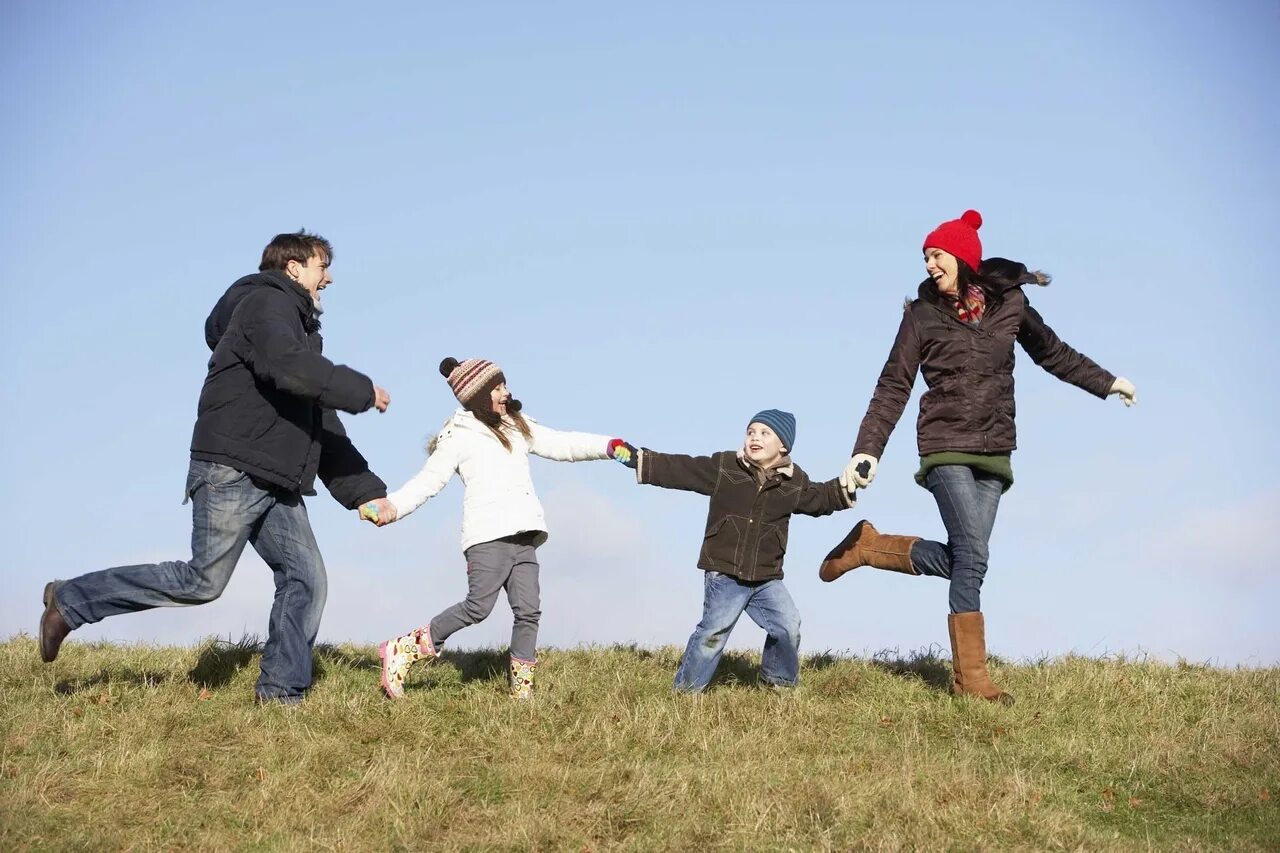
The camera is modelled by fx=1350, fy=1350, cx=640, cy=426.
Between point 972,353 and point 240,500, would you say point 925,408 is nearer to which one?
point 972,353

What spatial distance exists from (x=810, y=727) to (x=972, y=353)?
2810 millimetres

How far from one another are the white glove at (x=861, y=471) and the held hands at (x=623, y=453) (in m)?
1.47

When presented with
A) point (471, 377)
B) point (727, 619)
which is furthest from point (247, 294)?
point (727, 619)

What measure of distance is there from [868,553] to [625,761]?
9.98ft

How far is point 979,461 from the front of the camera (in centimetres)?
923

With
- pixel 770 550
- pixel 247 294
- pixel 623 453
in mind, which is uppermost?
pixel 247 294

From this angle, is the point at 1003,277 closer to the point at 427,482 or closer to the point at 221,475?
the point at 427,482

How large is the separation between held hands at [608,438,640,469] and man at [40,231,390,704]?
1653mm

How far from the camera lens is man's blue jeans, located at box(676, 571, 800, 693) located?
9.30 meters

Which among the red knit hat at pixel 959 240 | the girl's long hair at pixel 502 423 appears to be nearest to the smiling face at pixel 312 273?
the girl's long hair at pixel 502 423

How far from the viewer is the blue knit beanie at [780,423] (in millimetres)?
9414

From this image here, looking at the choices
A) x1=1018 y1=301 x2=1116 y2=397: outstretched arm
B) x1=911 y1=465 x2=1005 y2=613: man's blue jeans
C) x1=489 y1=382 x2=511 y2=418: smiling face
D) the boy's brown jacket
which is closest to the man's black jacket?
x1=489 y1=382 x2=511 y2=418: smiling face

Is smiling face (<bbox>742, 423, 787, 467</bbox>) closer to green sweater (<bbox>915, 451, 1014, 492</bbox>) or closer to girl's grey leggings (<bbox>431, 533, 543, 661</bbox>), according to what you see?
green sweater (<bbox>915, 451, 1014, 492</bbox>)

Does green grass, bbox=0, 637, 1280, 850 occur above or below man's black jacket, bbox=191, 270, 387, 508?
below
